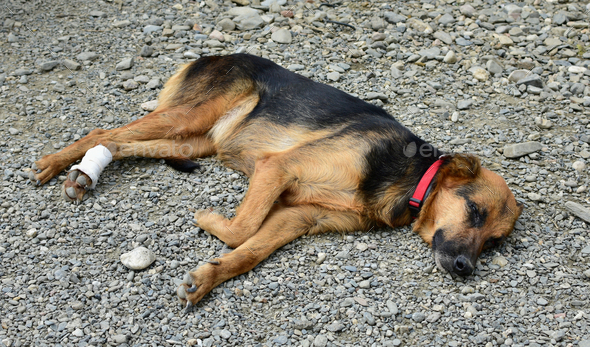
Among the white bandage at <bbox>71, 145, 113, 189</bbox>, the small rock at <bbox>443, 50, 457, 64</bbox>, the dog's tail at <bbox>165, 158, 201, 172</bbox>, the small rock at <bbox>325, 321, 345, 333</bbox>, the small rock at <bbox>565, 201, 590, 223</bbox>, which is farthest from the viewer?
the small rock at <bbox>443, 50, 457, 64</bbox>

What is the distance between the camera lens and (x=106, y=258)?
4.09 meters

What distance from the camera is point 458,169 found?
455cm

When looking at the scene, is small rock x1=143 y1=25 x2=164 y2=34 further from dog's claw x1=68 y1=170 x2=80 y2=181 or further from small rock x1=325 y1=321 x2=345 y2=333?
small rock x1=325 y1=321 x2=345 y2=333

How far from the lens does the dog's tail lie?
5136 millimetres

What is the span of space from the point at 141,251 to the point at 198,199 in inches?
35.7

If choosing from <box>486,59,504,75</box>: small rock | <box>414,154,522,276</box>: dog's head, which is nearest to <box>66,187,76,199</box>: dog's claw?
<box>414,154,522,276</box>: dog's head

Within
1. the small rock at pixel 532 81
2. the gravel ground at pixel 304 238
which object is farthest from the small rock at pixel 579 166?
the small rock at pixel 532 81

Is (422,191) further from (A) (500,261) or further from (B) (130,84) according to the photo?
(B) (130,84)

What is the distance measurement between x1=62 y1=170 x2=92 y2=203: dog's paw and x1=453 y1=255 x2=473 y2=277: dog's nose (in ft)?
Result: 11.0

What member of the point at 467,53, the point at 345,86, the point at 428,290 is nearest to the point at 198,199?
the point at 428,290

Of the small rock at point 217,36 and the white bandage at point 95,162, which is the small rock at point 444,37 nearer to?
the small rock at point 217,36

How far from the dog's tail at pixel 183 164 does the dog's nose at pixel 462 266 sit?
2.67m

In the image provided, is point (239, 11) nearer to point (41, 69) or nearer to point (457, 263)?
point (41, 69)

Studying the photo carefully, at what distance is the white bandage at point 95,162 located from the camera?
15.4 ft
